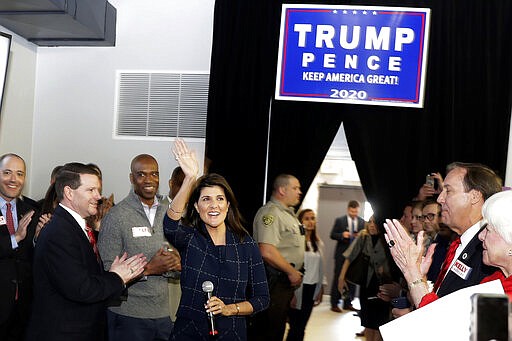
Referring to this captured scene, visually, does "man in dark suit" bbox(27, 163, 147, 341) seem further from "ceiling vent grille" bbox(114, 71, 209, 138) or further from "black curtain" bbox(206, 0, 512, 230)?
"ceiling vent grille" bbox(114, 71, 209, 138)

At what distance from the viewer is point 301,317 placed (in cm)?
528

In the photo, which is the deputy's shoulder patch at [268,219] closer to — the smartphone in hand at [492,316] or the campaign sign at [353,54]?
the campaign sign at [353,54]

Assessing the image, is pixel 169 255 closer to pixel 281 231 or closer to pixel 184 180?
pixel 184 180

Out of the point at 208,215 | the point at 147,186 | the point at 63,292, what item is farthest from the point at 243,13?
the point at 63,292

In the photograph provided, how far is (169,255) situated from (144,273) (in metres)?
0.17

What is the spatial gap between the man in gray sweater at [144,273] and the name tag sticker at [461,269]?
1.61 meters

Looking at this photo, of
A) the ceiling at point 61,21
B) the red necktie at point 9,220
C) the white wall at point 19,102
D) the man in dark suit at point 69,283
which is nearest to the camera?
the man in dark suit at point 69,283

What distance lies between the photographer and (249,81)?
5449 mm

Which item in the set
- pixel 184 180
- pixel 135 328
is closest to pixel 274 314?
pixel 135 328

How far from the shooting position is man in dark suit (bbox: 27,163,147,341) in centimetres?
264

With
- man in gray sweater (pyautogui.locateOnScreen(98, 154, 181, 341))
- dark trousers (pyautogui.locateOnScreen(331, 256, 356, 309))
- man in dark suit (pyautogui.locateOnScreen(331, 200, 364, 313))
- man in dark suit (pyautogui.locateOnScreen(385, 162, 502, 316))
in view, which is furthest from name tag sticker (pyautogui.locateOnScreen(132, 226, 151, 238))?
dark trousers (pyautogui.locateOnScreen(331, 256, 356, 309))

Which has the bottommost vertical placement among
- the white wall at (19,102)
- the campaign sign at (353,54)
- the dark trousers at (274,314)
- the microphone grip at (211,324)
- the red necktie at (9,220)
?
the dark trousers at (274,314)

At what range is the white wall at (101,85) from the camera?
562 cm

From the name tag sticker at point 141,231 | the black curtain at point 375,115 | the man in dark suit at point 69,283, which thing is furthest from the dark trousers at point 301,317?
the man in dark suit at point 69,283
